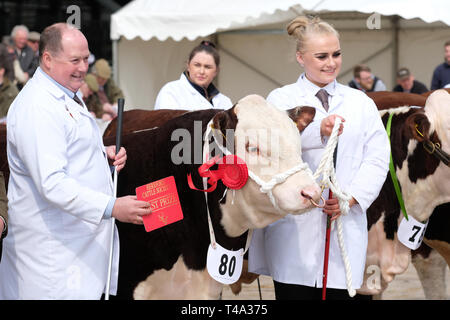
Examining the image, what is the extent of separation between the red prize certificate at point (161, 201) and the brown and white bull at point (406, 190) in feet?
4.62

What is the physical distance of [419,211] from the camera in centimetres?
443

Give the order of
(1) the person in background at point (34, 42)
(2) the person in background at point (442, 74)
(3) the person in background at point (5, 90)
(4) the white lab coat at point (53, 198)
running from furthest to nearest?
1. (1) the person in background at point (34, 42)
2. (2) the person in background at point (442, 74)
3. (3) the person in background at point (5, 90)
4. (4) the white lab coat at point (53, 198)

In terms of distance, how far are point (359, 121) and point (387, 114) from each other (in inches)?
41.6

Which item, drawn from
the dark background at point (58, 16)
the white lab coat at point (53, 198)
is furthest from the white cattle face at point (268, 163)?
the dark background at point (58, 16)

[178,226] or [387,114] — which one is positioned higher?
[387,114]

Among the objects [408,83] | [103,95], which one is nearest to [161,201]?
[103,95]

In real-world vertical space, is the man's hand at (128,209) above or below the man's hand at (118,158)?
below

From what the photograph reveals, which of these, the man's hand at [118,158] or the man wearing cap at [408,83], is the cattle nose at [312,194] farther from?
the man wearing cap at [408,83]

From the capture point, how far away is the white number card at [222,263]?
360cm

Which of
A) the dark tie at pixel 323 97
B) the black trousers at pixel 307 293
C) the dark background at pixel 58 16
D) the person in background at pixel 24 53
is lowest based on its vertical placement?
the black trousers at pixel 307 293

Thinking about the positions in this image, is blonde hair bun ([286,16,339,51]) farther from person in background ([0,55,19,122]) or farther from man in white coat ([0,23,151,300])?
person in background ([0,55,19,122])
